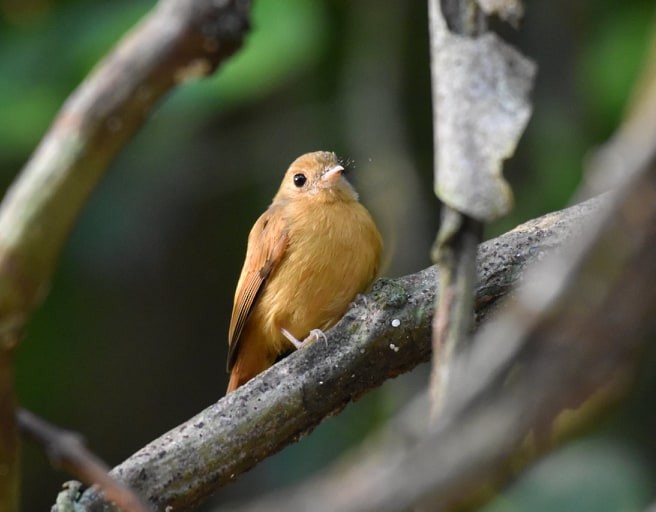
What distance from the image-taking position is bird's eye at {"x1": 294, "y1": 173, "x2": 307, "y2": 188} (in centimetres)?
466

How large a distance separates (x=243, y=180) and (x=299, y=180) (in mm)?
1406

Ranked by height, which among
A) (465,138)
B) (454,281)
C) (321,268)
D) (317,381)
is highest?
(465,138)

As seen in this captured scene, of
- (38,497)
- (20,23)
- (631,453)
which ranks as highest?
(20,23)

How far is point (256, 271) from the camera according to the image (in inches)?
168

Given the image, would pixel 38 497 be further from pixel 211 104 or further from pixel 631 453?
pixel 631 453

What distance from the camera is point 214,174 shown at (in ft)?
20.2

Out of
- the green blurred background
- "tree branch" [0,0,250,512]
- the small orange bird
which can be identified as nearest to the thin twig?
"tree branch" [0,0,250,512]

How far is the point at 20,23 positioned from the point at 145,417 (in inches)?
92.2

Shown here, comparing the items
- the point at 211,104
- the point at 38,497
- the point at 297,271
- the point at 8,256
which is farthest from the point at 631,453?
the point at 8,256

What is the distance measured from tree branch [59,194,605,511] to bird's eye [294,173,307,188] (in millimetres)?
1629

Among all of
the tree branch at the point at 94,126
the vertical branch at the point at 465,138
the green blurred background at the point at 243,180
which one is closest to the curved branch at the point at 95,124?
the tree branch at the point at 94,126

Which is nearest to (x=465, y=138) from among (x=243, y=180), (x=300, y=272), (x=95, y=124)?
(x=95, y=124)

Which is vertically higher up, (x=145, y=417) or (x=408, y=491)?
(x=408, y=491)

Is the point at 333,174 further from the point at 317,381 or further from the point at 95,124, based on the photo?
the point at 95,124
